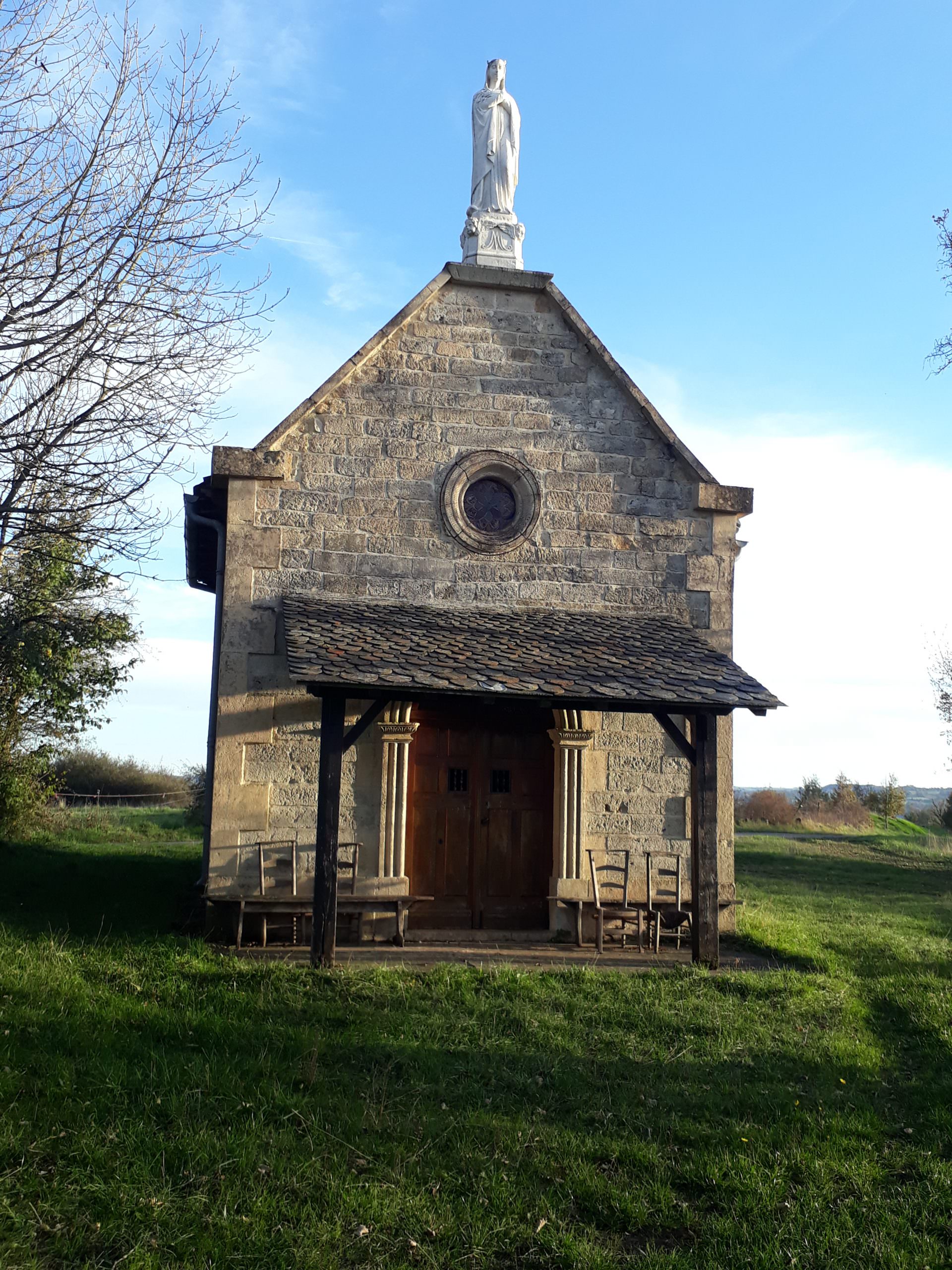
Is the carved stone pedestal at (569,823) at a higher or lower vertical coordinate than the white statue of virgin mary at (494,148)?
lower

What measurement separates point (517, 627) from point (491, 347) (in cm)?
317

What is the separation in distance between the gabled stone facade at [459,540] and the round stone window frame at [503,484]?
0.07 meters

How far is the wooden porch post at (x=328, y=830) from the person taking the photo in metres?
8.73

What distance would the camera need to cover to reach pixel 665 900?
10.7 meters

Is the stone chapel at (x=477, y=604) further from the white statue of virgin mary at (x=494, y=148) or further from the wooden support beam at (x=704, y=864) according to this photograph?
the white statue of virgin mary at (x=494, y=148)

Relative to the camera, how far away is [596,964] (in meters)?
9.09

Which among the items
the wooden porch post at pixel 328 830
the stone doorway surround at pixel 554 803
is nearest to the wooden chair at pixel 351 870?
the stone doorway surround at pixel 554 803

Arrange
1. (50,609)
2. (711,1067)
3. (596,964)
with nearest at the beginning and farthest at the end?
(711,1067) < (596,964) < (50,609)

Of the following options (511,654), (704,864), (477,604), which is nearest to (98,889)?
(477,604)

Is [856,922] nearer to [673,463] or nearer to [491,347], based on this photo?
[673,463]

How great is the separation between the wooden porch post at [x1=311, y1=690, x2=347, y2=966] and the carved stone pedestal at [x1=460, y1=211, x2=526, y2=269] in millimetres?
5963

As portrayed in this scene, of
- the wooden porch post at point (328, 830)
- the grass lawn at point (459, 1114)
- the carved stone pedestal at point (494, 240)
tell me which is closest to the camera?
the grass lawn at point (459, 1114)

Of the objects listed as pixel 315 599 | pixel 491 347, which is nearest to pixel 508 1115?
pixel 315 599

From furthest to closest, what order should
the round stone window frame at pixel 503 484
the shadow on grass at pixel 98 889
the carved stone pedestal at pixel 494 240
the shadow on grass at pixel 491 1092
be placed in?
the carved stone pedestal at pixel 494 240 < the round stone window frame at pixel 503 484 < the shadow on grass at pixel 98 889 < the shadow on grass at pixel 491 1092
